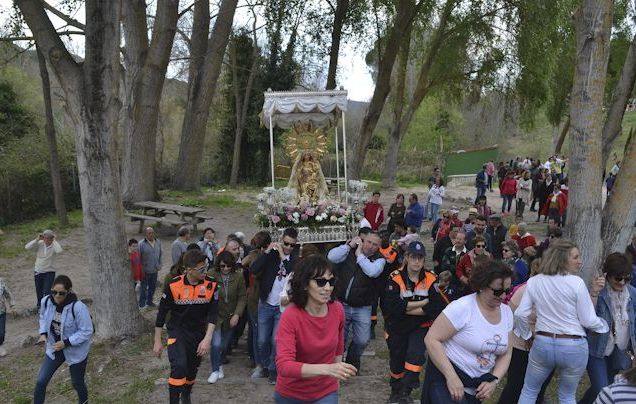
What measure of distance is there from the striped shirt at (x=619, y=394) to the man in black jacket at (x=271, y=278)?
394 cm

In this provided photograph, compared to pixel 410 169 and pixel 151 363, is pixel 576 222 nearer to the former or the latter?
pixel 151 363

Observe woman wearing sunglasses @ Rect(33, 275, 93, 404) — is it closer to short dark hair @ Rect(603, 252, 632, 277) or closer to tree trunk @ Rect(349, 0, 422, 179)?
short dark hair @ Rect(603, 252, 632, 277)

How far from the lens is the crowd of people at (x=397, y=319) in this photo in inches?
140

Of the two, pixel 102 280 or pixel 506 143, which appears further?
pixel 506 143

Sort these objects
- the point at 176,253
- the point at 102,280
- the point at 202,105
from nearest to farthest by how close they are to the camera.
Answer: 1. the point at 102,280
2. the point at 176,253
3. the point at 202,105

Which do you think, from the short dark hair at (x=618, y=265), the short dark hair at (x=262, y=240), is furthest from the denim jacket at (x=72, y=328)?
the short dark hair at (x=618, y=265)

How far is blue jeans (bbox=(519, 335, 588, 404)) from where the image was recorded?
432 cm

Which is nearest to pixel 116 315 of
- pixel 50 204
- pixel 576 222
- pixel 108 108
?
pixel 108 108

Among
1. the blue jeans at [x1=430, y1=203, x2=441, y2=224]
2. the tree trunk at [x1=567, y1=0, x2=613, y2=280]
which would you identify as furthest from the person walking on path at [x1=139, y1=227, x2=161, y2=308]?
the blue jeans at [x1=430, y1=203, x2=441, y2=224]

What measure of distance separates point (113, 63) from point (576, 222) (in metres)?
6.40

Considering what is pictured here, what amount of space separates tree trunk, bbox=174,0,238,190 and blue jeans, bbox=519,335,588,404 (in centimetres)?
1736

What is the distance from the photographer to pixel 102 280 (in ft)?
27.4

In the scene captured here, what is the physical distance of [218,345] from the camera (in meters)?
6.57

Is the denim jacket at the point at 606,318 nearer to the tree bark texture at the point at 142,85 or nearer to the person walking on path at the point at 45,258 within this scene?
the person walking on path at the point at 45,258
